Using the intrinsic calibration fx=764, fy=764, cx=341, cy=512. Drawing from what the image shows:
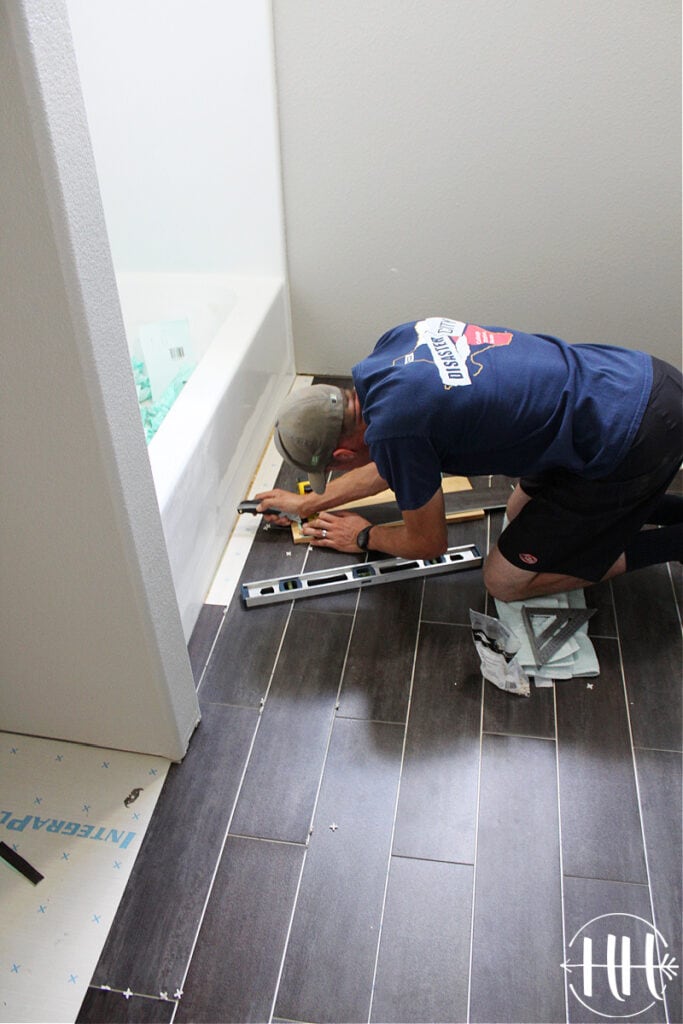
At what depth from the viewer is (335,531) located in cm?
223

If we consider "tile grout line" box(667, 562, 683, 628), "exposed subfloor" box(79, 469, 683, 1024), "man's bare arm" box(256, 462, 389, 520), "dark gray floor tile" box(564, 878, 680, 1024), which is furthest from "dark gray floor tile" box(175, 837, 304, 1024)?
"tile grout line" box(667, 562, 683, 628)

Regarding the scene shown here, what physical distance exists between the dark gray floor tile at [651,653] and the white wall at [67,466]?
1.07 meters

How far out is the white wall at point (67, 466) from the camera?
0.93 metres

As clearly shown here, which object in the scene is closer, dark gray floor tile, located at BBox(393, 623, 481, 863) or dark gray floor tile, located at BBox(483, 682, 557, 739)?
dark gray floor tile, located at BBox(393, 623, 481, 863)

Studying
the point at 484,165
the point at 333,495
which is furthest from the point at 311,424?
the point at 484,165

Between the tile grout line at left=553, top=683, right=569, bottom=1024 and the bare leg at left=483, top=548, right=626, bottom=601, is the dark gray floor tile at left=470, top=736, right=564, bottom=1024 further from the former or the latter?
the bare leg at left=483, top=548, right=626, bottom=601

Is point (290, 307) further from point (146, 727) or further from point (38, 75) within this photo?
point (38, 75)

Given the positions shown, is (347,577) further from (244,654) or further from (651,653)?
(651,653)

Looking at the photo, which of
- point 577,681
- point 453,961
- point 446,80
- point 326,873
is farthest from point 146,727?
point 446,80

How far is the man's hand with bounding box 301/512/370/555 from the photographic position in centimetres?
221

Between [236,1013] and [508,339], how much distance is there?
1453 mm

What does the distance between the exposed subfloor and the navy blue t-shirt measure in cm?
50

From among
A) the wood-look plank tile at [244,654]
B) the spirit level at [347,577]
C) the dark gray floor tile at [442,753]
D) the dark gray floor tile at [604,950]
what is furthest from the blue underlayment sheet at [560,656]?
the wood-look plank tile at [244,654]
